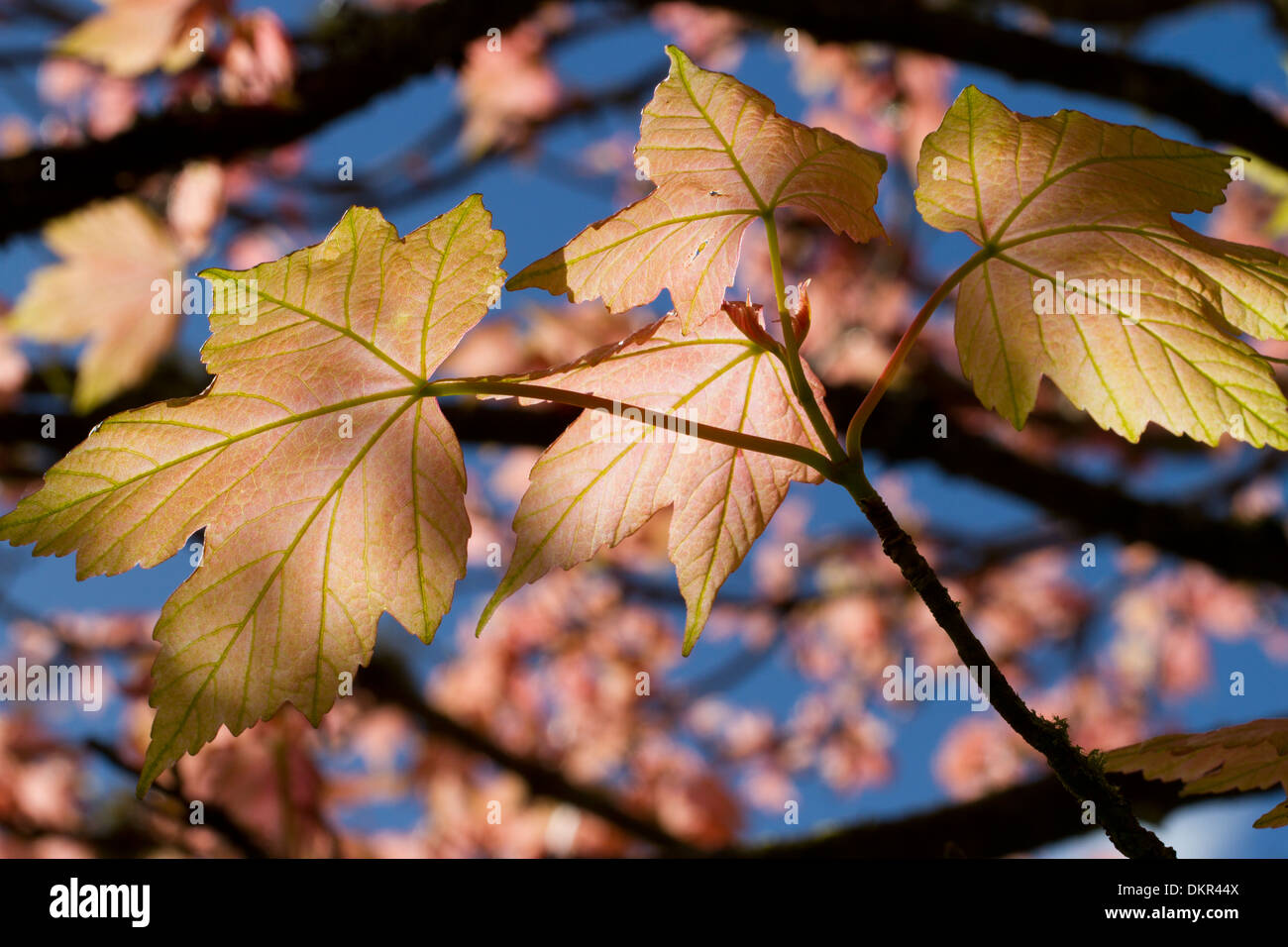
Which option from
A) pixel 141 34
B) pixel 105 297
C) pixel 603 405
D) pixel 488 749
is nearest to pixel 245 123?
pixel 141 34

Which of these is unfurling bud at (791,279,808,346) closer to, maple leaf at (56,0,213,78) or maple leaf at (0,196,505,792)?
maple leaf at (0,196,505,792)

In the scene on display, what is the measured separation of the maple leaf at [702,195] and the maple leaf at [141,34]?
1.69 metres

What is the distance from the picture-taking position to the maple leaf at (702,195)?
58 cm

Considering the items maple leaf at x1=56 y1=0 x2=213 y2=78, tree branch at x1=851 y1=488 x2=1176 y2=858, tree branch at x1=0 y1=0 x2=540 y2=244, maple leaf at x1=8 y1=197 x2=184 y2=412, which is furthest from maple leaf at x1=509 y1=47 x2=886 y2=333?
maple leaf at x1=8 y1=197 x2=184 y2=412

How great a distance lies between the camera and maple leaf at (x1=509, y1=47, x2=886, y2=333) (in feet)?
1.90

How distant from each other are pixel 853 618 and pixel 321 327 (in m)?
5.81

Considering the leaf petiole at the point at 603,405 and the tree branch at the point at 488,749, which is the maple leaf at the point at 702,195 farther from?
the tree branch at the point at 488,749

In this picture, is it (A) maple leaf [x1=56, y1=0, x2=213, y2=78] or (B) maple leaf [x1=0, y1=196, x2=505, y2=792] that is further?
(A) maple leaf [x1=56, y1=0, x2=213, y2=78]

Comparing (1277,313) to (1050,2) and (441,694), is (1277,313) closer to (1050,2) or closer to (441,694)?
(1050,2)

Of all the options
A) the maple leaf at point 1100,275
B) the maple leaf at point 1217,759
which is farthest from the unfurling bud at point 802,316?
the maple leaf at point 1217,759

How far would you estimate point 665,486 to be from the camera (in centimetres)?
66

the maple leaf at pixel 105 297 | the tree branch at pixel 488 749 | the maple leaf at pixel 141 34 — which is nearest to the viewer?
the maple leaf at pixel 141 34

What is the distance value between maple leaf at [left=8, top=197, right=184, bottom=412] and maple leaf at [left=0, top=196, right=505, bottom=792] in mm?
1693
